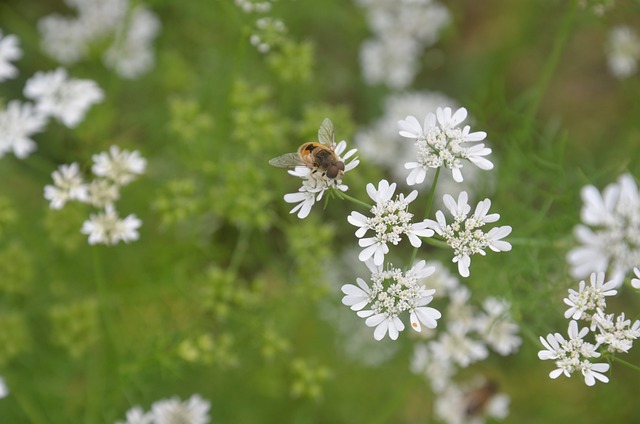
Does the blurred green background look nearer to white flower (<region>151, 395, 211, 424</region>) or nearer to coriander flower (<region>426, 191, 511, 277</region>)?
white flower (<region>151, 395, 211, 424</region>)

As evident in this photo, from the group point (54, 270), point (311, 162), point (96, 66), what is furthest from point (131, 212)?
point (311, 162)

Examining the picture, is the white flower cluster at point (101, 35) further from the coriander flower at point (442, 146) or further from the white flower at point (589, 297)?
the white flower at point (589, 297)

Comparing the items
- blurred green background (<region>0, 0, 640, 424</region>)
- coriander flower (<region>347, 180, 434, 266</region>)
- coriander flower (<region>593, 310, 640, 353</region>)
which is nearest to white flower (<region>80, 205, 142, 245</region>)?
blurred green background (<region>0, 0, 640, 424</region>)

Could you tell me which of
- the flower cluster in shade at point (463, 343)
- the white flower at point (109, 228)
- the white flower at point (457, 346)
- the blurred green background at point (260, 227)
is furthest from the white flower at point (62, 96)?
the white flower at point (457, 346)

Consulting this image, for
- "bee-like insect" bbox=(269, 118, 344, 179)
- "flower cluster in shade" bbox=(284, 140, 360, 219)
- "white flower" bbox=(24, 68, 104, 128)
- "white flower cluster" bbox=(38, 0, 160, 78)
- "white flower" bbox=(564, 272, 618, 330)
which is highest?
"white flower cluster" bbox=(38, 0, 160, 78)

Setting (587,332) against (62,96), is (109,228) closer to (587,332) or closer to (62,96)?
(62,96)

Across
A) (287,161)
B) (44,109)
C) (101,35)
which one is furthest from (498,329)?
(101,35)
